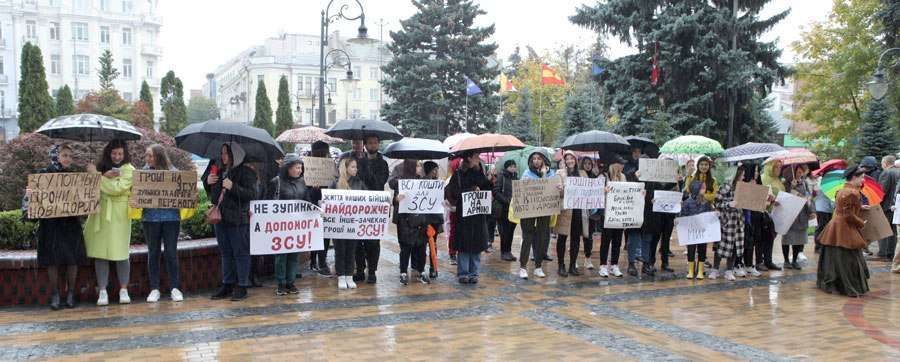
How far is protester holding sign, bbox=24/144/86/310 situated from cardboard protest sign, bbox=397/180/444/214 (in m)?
3.79

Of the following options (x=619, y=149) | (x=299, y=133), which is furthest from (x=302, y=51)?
(x=619, y=149)

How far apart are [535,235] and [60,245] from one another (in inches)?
232

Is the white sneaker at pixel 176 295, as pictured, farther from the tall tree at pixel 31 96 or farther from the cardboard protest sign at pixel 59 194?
the tall tree at pixel 31 96

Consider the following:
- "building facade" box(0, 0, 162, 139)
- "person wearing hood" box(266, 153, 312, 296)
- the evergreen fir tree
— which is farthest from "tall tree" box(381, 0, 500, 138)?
"building facade" box(0, 0, 162, 139)

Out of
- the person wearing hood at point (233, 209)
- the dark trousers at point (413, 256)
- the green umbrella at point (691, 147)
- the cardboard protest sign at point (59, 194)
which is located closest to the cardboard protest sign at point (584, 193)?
the dark trousers at point (413, 256)

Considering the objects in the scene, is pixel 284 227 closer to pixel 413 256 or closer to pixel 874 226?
pixel 413 256

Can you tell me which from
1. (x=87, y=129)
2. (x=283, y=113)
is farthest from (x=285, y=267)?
(x=283, y=113)

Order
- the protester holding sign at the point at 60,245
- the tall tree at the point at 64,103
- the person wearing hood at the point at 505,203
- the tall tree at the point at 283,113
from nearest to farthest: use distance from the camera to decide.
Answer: the protester holding sign at the point at 60,245
the person wearing hood at the point at 505,203
the tall tree at the point at 64,103
the tall tree at the point at 283,113

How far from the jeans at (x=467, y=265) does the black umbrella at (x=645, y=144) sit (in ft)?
13.2

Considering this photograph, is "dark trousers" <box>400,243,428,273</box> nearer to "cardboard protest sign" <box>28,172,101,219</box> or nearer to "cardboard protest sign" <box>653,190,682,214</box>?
"cardboard protest sign" <box>653,190,682,214</box>

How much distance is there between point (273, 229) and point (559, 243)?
409 cm

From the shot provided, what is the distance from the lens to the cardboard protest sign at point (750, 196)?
10328mm

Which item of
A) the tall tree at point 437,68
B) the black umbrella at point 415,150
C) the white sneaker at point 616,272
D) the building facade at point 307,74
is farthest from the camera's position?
the building facade at point 307,74

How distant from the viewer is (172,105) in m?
47.8
